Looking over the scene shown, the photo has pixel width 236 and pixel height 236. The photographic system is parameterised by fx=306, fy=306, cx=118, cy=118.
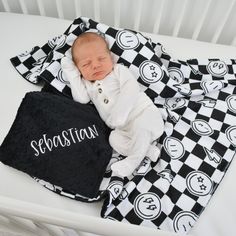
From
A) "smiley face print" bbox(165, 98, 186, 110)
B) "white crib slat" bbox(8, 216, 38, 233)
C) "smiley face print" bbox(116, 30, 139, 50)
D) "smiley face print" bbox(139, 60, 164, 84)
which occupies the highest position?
"smiley face print" bbox(116, 30, 139, 50)

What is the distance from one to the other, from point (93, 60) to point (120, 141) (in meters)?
0.28

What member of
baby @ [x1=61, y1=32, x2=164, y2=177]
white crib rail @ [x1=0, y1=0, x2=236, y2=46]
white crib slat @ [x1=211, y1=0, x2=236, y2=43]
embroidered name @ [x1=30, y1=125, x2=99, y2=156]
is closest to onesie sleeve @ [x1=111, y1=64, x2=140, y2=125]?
→ baby @ [x1=61, y1=32, x2=164, y2=177]

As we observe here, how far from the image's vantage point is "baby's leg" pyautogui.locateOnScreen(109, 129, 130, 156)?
3.17ft

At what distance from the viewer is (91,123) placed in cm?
99

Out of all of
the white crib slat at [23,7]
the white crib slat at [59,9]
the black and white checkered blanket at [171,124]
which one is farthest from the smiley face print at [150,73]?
the white crib slat at [23,7]

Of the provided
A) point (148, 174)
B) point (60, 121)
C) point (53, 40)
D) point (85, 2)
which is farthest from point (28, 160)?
point (85, 2)

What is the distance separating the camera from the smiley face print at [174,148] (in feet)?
3.18

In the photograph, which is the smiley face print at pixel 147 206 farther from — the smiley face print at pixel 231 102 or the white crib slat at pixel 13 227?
the smiley face print at pixel 231 102

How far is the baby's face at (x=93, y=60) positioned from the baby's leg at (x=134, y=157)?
25 cm

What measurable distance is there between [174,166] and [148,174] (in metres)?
0.09

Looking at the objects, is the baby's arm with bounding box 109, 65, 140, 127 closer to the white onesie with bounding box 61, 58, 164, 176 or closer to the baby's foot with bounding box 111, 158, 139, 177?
the white onesie with bounding box 61, 58, 164, 176

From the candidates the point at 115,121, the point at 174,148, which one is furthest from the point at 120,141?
the point at 174,148

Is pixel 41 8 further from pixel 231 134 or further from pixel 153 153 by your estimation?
pixel 231 134

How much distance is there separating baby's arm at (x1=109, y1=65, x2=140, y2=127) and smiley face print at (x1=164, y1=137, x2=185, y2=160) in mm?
157
